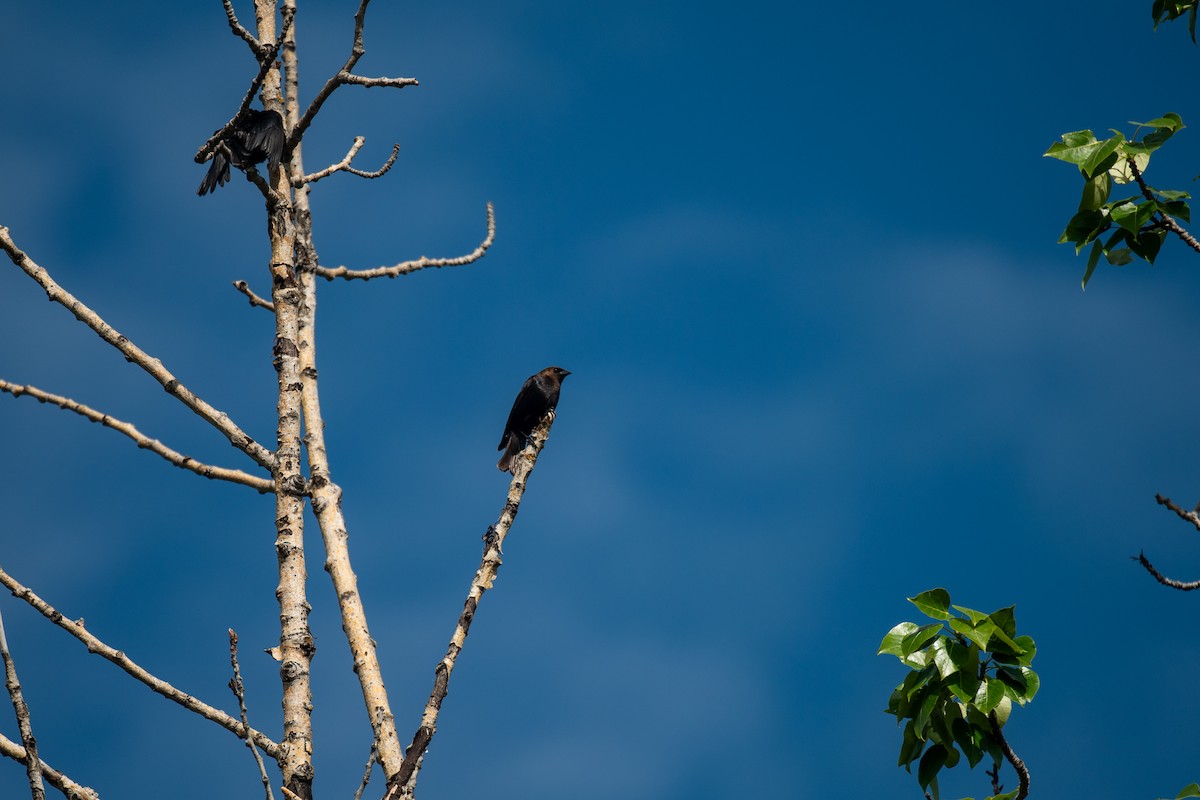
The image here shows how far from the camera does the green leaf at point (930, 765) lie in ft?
12.3

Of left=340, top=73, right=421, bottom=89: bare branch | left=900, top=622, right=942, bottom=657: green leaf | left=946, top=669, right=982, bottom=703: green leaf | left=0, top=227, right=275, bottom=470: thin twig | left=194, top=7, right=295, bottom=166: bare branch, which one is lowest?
left=946, top=669, right=982, bottom=703: green leaf

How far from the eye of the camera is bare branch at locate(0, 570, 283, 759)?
324 cm

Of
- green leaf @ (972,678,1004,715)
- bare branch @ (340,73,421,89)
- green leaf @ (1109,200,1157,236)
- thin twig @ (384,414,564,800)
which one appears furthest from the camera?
bare branch @ (340,73,421,89)

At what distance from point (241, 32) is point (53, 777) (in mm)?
2587

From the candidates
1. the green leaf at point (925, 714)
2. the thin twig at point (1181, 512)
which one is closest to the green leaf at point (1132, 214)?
the thin twig at point (1181, 512)

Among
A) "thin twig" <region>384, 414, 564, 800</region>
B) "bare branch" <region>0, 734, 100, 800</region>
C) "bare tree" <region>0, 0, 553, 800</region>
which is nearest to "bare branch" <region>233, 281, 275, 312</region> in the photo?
"bare tree" <region>0, 0, 553, 800</region>

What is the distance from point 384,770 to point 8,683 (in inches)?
53.6

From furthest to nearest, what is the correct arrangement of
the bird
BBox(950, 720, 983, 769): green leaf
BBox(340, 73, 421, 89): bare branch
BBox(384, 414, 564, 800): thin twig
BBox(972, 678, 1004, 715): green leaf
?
the bird < BBox(340, 73, 421, 89): bare branch < BBox(950, 720, 983, 769): green leaf < BBox(972, 678, 1004, 715): green leaf < BBox(384, 414, 564, 800): thin twig

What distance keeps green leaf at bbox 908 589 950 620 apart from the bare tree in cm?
140

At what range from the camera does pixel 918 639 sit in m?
3.69

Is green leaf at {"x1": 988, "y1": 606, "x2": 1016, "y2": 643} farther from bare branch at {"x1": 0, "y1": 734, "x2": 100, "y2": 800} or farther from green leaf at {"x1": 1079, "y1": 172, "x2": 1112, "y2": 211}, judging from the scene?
bare branch at {"x1": 0, "y1": 734, "x2": 100, "y2": 800}

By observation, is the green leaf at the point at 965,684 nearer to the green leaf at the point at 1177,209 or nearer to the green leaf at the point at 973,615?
the green leaf at the point at 973,615

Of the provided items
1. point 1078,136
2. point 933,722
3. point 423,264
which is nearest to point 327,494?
point 423,264

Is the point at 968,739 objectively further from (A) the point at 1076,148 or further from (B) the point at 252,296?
(B) the point at 252,296
